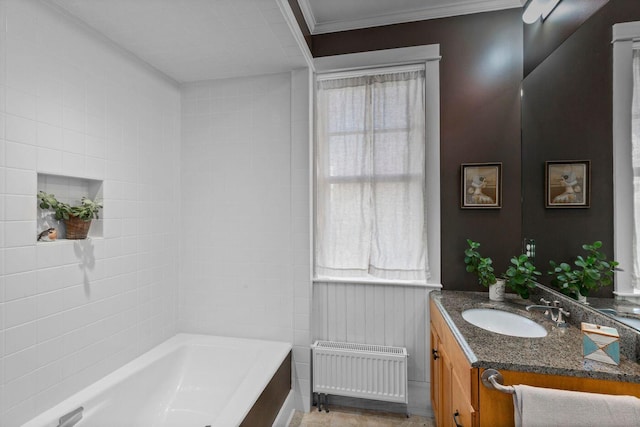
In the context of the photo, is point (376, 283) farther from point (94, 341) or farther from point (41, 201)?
point (41, 201)

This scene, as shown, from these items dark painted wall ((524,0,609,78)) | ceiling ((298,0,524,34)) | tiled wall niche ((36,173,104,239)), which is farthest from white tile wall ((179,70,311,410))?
dark painted wall ((524,0,609,78))

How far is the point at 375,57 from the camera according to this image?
2168 mm

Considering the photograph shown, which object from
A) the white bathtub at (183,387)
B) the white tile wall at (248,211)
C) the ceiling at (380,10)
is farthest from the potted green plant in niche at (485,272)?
the ceiling at (380,10)

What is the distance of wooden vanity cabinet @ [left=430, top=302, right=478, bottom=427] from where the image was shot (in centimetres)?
121

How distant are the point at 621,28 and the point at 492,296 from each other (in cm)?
150

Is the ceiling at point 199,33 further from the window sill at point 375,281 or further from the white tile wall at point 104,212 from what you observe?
the window sill at point 375,281

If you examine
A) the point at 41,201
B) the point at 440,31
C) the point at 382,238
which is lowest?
the point at 382,238

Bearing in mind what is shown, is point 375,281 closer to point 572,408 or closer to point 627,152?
point 572,408

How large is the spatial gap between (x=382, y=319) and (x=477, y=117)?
62.5 inches

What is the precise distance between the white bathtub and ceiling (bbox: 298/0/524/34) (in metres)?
2.39

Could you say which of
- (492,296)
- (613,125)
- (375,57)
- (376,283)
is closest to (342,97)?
(375,57)

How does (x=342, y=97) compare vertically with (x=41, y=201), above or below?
above

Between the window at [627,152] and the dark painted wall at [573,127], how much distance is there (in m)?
0.04

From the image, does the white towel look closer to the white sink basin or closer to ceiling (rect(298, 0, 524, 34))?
the white sink basin
